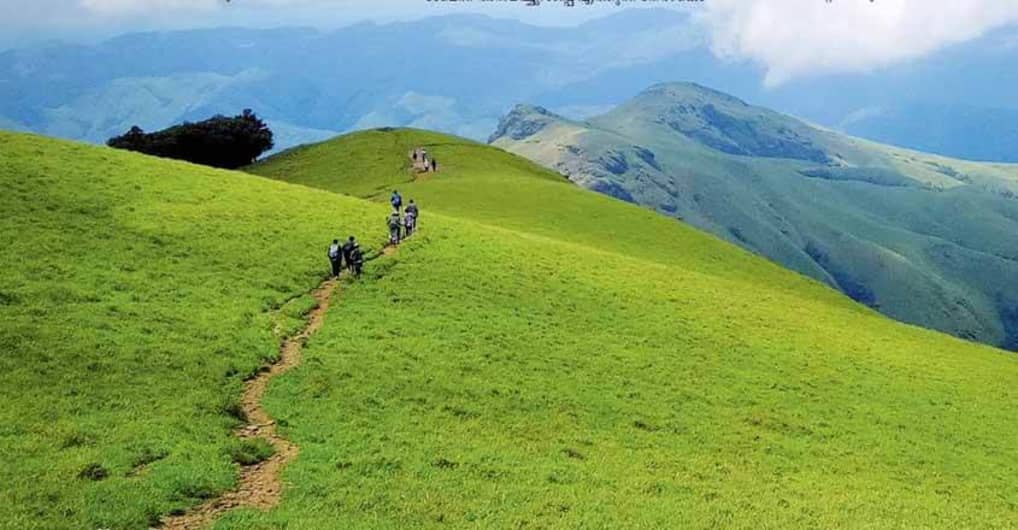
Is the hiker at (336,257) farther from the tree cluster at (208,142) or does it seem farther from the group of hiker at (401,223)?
the tree cluster at (208,142)

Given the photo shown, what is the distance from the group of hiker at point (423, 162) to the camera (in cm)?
9618

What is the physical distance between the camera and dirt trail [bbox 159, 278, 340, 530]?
842 inches

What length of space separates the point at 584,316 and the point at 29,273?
84.8ft

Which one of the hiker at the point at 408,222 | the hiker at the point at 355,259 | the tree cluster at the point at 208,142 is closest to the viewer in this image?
the hiker at the point at 355,259

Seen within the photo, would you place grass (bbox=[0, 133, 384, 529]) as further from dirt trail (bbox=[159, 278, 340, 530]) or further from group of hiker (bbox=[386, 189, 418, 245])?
group of hiker (bbox=[386, 189, 418, 245])

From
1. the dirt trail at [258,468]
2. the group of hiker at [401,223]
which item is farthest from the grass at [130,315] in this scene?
the group of hiker at [401,223]

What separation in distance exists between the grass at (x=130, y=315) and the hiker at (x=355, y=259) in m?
1.99

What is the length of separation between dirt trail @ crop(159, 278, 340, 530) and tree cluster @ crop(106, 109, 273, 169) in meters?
79.8

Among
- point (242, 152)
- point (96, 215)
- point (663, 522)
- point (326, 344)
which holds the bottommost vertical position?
point (663, 522)

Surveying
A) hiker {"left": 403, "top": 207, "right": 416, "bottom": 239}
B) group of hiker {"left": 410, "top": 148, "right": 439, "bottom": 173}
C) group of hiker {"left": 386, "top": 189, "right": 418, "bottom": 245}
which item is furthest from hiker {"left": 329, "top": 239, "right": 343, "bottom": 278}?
group of hiker {"left": 410, "top": 148, "right": 439, "bottom": 173}

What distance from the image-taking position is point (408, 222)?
176 feet

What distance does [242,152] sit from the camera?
11256 cm

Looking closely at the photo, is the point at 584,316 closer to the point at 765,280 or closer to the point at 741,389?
the point at 741,389

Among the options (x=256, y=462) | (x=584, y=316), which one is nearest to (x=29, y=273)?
(x=256, y=462)
